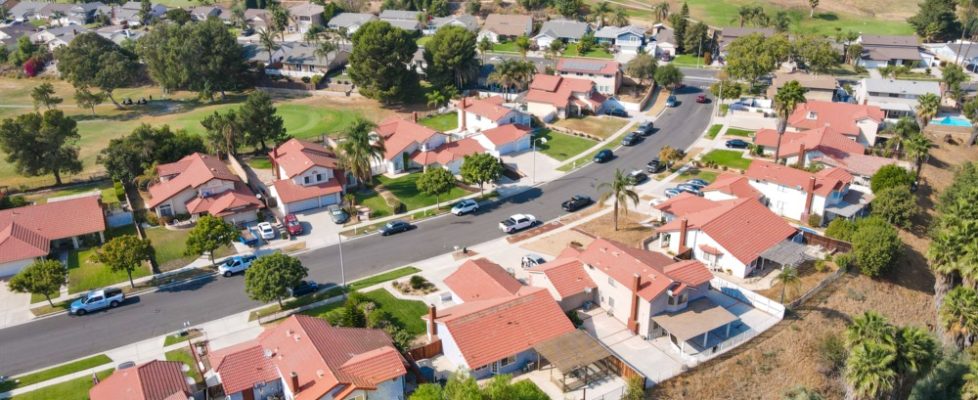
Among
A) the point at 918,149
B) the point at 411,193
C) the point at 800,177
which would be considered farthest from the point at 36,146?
the point at 918,149

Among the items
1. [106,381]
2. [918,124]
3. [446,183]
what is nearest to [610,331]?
[446,183]

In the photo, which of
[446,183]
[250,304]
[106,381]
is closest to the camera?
[106,381]

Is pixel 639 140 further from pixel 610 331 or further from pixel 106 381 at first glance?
pixel 106 381

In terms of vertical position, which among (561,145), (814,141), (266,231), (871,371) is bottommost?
(266,231)

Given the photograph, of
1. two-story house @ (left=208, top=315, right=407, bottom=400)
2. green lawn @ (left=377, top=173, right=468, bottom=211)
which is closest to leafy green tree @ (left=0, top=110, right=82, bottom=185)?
green lawn @ (left=377, top=173, right=468, bottom=211)

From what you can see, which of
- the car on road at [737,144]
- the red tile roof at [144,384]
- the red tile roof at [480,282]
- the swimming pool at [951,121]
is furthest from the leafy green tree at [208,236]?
the swimming pool at [951,121]

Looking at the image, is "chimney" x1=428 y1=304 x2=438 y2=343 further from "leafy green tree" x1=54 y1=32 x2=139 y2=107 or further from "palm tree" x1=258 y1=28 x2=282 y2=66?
"palm tree" x1=258 y1=28 x2=282 y2=66

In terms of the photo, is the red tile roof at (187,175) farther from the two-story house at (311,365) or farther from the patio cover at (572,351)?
the patio cover at (572,351)

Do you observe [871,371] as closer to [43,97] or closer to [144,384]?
[144,384]
